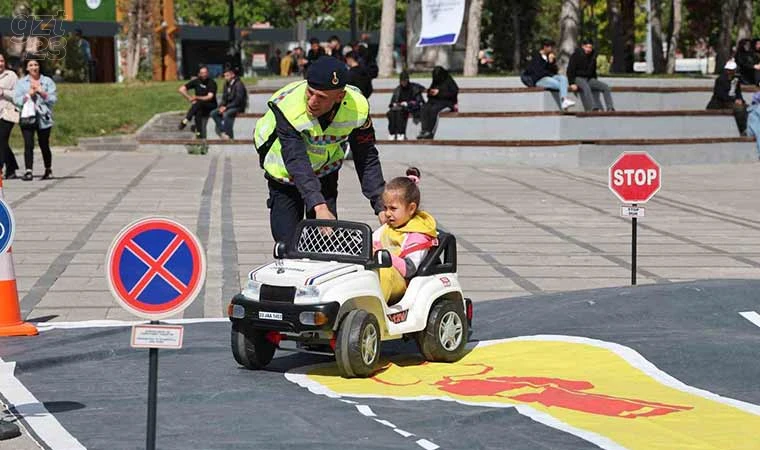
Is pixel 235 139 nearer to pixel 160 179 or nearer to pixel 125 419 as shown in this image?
pixel 160 179

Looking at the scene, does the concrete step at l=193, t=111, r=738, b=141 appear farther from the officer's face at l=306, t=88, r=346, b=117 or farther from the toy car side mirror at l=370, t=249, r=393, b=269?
the toy car side mirror at l=370, t=249, r=393, b=269

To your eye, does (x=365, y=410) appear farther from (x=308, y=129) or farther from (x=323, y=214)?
(x=308, y=129)

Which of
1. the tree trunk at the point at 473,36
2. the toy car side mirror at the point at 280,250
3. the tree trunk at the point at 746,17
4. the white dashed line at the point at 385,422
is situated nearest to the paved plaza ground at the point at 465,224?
the toy car side mirror at the point at 280,250

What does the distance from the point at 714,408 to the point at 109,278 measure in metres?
3.34

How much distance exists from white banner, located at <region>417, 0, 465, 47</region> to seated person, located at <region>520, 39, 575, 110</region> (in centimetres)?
213

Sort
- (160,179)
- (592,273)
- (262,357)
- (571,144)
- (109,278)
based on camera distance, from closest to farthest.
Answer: (109,278), (262,357), (592,273), (160,179), (571,144)

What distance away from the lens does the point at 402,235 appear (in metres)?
8.59

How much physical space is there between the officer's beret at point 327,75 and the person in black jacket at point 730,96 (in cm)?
2293

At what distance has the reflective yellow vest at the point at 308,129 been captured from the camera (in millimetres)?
8430

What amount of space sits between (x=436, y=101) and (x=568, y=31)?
6.82 meters

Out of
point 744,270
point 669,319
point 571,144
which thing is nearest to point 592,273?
point 744,270

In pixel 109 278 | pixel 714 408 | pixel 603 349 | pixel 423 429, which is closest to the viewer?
pixel 109 278

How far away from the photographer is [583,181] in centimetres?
2306

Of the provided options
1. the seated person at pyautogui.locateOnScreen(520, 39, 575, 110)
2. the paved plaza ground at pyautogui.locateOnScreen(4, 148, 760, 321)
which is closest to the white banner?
the seated person at pyautogui.locateOnScreen(520, 39, 575, 110)
